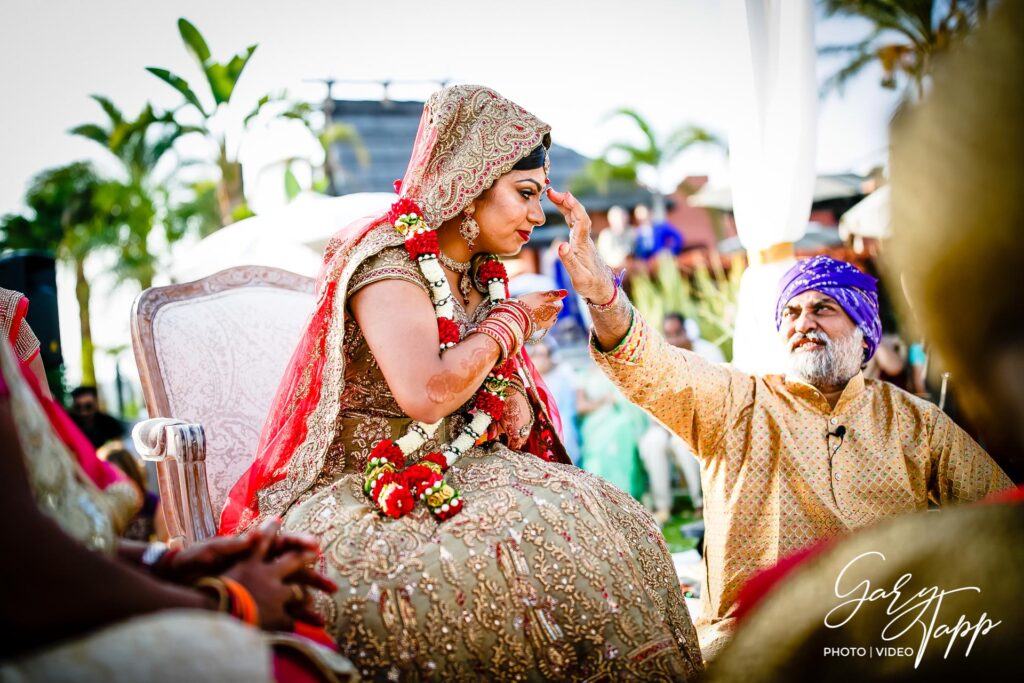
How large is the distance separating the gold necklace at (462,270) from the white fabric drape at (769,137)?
1.60m

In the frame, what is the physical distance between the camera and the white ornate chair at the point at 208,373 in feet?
Answer: 8.04

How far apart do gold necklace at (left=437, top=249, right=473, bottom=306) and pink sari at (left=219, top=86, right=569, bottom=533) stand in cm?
13

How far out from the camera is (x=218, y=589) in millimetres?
1226

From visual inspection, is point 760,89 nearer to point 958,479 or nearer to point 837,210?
point 958,479

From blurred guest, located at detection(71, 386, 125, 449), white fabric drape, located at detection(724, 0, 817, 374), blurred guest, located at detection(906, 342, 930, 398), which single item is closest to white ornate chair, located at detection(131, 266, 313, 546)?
white fabric drape, located at detection(724, 0, 817, 374)

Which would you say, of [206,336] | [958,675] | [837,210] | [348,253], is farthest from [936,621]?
[837,210]

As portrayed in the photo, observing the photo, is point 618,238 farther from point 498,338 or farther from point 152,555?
point 152,555

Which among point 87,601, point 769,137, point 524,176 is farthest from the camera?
point 769,137

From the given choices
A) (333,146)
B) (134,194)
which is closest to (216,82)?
(333,146)

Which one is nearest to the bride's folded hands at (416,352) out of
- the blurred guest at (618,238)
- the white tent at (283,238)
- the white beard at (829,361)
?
the white beard at (829,361)

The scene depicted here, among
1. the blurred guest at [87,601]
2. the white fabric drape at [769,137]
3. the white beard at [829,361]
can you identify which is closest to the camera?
the blurred guest at [87,601]

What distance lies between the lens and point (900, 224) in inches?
31.9

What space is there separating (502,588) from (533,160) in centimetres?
126
